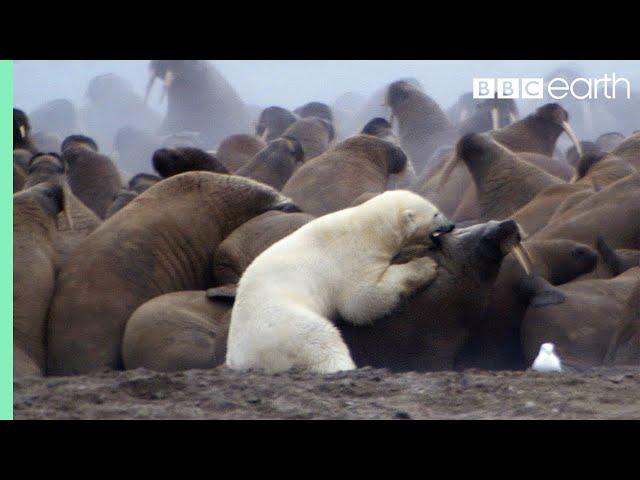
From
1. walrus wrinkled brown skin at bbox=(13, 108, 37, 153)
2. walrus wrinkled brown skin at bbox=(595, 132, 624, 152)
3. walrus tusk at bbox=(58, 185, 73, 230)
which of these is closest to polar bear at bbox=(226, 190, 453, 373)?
walrus tusk at bbox=(58, 185, 73, 230)

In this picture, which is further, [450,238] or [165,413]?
[450,238]

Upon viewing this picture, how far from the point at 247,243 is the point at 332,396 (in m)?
2.89

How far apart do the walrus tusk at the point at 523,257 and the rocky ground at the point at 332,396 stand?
1.22 metres

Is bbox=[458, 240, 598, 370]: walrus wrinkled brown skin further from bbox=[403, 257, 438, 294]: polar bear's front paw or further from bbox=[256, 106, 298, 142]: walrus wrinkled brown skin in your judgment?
bbox=[256, 106, 298, 142]: walrus wrinkled brown skin

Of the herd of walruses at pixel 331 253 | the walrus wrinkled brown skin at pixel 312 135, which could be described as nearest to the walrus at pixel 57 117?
the walrus wrinkled brown skin at pixel 312 135

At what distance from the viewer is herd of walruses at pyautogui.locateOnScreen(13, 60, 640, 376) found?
19.2ft

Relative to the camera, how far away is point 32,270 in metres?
6.88

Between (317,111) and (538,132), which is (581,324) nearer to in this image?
(538,132)

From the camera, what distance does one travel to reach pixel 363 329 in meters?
5.64

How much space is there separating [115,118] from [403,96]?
35.0 feet

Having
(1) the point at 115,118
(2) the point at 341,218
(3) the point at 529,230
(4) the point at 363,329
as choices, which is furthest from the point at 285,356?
(1) the point at 115,118

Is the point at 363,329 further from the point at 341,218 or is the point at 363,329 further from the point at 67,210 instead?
the point at 67,210

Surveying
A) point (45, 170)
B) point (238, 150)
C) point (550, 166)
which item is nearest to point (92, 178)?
point (45, 170)

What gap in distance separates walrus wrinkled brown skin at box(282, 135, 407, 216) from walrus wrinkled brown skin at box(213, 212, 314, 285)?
1421mm
